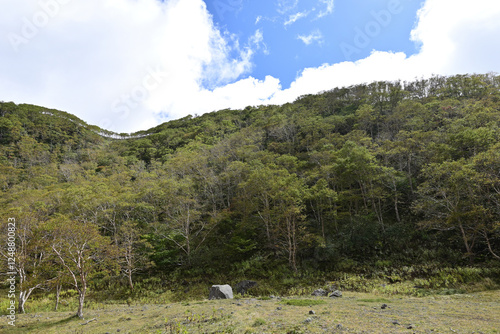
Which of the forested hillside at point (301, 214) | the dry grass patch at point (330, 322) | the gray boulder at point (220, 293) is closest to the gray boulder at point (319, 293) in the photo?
the forested hillside at point (301, 214)

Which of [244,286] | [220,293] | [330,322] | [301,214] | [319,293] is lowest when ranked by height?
[244,286]

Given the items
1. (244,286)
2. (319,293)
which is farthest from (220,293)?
(319,293)

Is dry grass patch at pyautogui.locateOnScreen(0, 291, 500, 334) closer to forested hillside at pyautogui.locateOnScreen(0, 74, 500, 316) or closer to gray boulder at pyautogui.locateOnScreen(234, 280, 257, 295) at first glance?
forested hillside at pyautogui.locateOnScreen(0, 74, 500, 316)

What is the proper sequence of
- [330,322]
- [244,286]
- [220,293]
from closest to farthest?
1. [330,322]
2. [220,293]
3. [244,286]

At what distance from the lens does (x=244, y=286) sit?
18922 mm

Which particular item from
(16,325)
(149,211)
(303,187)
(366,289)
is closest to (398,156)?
(303,187)

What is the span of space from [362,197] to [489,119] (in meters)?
15.1

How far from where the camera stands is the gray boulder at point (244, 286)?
18597mm

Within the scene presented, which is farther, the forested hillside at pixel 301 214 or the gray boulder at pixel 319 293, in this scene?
the forested hillside at pixel 301 214

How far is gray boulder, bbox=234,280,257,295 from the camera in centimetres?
1860

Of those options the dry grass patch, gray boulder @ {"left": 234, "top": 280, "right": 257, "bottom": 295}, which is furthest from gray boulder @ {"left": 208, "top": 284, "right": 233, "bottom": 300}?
the dry grass patch

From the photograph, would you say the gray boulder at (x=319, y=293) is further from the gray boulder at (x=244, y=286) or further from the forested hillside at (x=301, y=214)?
the gray boulder at (x=244, y=286)

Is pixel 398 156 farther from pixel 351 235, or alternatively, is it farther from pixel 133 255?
pixel 133 255

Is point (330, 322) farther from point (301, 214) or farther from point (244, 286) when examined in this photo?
point (301, 214)
